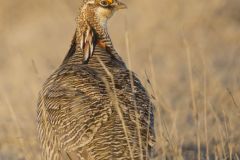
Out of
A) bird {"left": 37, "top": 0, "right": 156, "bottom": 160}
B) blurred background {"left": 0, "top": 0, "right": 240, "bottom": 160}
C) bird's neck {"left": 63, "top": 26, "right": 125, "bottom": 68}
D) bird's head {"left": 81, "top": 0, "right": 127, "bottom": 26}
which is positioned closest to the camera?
bird {"left": 37, "top": 0, "right": 156, "bottom": 160}

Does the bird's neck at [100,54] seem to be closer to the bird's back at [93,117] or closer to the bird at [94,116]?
the bird at [94,116]

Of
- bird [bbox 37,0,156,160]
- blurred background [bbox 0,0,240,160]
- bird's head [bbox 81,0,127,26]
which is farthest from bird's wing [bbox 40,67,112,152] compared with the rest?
blurred background [bbox 0,0,240,160]

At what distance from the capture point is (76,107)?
5.96 meters

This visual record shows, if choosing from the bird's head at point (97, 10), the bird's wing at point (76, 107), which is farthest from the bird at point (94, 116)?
the bird's head at point (97, 10)

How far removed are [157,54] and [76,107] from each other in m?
6.72

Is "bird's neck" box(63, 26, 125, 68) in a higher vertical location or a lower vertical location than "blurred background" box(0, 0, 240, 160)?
higher

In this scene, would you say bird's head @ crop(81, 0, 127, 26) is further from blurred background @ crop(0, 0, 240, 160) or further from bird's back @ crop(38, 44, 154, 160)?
blurred background @ crop(0, 0, 240, 160)

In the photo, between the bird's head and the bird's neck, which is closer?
the bird's neck

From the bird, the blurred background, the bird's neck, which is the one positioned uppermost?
the bird's neck

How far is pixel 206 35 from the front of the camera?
13203mm

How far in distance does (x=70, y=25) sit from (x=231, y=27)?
10.6 ft

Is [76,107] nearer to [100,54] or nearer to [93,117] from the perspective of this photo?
[93,117]

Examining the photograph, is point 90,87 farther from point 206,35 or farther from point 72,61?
point 206,35

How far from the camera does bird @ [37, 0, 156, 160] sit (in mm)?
5734
